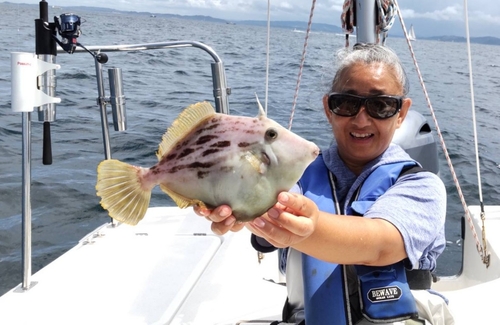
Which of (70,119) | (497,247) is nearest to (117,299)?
(497,247)

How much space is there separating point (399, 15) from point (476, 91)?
54.1 ft

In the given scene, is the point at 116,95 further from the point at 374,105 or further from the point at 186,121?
the point at 186,121

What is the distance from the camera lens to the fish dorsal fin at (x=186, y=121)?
1.26 m

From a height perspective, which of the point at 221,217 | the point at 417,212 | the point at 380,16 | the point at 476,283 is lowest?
the point at 476,283

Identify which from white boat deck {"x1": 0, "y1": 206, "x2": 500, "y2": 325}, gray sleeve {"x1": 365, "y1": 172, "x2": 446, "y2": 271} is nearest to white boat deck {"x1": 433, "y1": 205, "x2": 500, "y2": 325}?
white boat deck {"x1": 0, "y1": 206, "x2": 500, "y2": 325}

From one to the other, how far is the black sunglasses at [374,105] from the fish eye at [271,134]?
0.78 metres

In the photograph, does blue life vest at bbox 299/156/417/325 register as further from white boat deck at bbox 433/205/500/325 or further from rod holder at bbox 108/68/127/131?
rod holder at bbox 108/68/127/131

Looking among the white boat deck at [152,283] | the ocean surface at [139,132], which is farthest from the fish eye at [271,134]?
the white boat deck at [152,283]

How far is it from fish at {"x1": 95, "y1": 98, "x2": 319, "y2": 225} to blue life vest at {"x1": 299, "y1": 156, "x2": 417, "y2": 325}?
0.72 meters

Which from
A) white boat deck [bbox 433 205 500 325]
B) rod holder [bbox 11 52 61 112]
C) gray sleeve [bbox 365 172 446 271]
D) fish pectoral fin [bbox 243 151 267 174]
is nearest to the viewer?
fish pectoral fin [bbox 243 151 267 174]

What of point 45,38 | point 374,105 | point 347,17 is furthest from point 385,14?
point 45,38

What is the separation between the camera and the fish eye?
Answer: 3.95 ft

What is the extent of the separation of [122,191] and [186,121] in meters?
0.25

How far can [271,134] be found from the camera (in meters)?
1.21
